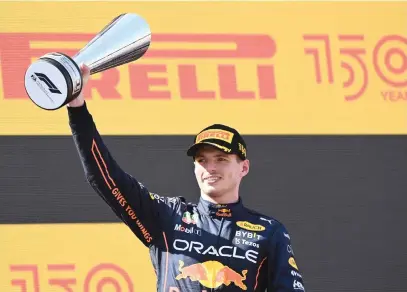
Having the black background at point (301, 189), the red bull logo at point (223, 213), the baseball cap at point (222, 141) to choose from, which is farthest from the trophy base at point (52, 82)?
the black background at point (301, 189)

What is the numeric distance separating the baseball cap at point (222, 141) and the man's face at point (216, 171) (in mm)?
16

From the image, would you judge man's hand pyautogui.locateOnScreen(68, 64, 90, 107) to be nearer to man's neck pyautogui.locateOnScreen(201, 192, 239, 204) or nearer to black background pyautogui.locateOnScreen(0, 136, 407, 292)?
man's neck pyautogui.locateOnScreen(201, 192, 239, 204)

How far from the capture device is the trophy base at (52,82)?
6.37 ft

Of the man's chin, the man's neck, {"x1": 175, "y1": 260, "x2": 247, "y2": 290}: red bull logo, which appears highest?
the man's chin

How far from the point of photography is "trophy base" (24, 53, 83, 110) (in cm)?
194

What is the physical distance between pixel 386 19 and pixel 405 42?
0.12m

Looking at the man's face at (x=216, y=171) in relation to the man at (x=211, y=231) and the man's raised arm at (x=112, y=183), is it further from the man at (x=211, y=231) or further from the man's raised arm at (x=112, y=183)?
the man's raised arm at (x=112, y=183)

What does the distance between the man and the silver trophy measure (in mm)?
269

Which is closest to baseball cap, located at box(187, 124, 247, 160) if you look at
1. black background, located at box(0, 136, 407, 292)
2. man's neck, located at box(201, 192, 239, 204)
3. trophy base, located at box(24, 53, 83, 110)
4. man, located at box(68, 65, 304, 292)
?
man, located at box(68, 65, 304, 292)

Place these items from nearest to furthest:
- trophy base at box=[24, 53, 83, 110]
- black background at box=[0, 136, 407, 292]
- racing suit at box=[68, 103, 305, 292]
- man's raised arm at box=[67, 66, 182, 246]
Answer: trophy base at box=[24, 53, 83, 110], man's raised arm at box=[67, 66, 182, 246], racing suit at box=[68, 103, 305, 292], black background at box=[0, 136, 407, 292]

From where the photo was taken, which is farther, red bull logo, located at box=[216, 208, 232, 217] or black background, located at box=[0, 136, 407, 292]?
black background, located at box=[0, 136, 407, 292]

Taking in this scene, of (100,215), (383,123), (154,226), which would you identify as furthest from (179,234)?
(383,123)

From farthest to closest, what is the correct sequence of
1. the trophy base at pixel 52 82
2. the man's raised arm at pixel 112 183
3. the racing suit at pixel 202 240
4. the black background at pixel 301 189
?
the black background at pixel 301 189 < the racing suit at pixel 202 240 < the man's raised arm at pixel 112 183 < the trophy base at pixel 52 82

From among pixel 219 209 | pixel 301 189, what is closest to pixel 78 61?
pixel 219 209
